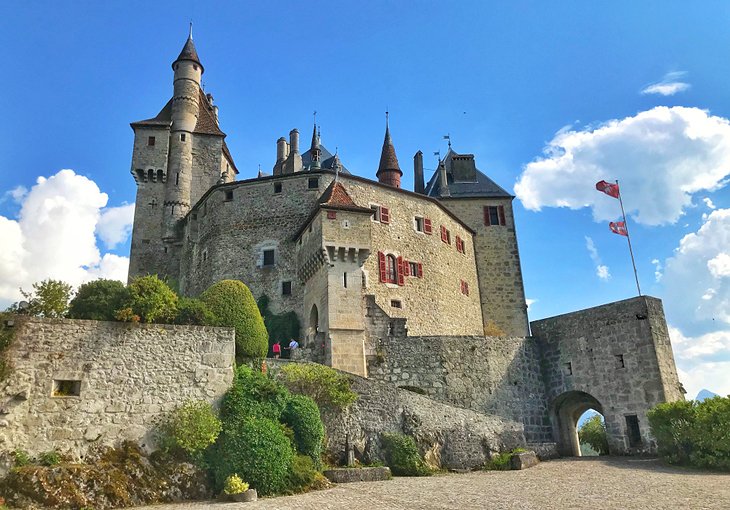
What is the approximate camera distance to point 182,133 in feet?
135

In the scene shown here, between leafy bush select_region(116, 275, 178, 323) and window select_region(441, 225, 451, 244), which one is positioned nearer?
leafy bush select_region(116, 275, 178, 323)

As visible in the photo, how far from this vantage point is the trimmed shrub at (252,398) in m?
15.8

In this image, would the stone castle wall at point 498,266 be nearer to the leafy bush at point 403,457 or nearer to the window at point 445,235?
the window at point 445,235

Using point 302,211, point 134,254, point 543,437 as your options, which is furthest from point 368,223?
point 134,254

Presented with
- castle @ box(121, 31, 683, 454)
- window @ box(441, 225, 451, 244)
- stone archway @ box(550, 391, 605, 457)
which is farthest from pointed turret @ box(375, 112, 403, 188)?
stone archway @ box(550, 391, 605, 457)

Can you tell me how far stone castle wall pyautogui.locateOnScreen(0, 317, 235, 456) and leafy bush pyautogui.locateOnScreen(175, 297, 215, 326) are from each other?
1379 mm

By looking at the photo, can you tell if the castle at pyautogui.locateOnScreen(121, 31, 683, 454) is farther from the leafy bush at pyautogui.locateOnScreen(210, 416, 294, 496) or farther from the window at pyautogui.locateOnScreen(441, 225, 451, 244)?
the leafy bush at pyautogui.locateOnScreen(210, 416, 294, 496)

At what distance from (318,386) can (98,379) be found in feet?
22.0

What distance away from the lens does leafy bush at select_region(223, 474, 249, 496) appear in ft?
45.1

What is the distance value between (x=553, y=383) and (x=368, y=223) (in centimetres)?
1175

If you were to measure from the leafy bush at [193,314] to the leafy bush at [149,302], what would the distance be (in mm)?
345

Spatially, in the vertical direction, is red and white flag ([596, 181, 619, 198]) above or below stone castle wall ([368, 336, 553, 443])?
above

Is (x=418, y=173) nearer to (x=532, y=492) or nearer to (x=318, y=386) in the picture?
(x=318, y=386)

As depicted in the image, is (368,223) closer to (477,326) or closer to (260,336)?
(260,336)
